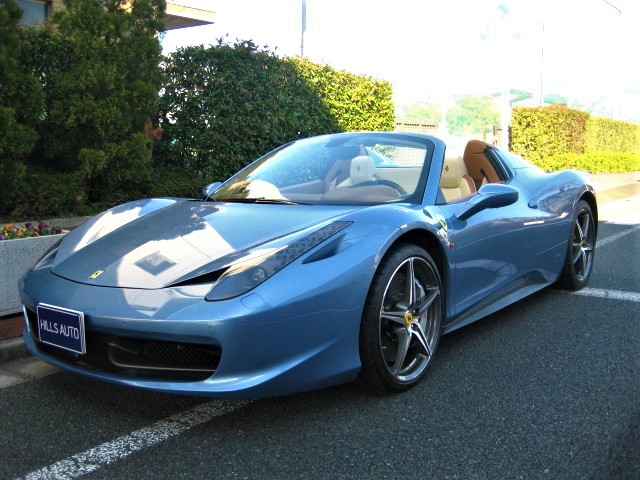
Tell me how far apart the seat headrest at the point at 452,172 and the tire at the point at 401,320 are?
685 millimetres

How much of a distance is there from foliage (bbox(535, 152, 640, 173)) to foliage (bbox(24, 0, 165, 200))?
1292 centimetres

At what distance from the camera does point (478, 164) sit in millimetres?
4340

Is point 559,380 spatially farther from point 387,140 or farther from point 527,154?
point 527,154

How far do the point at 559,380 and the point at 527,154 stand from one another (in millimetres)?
15803

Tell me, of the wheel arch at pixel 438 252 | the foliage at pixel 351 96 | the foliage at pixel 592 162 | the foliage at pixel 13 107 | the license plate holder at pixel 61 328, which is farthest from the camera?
the foliage at pixel 592 162

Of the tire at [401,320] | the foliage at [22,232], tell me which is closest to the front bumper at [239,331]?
the tire at [401,320]

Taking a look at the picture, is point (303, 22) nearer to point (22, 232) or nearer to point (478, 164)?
point (478, 164)

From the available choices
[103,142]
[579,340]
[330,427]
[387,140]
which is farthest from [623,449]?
[103,142]

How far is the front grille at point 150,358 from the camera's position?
7.82 ft

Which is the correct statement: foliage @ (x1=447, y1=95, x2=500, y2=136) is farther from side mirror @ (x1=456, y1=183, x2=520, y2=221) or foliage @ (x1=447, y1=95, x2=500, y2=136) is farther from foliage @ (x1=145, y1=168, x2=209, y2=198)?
side mirror @ (x1=456, y1=183, x2=520, y2=221)

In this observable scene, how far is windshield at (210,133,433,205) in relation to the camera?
3.35m

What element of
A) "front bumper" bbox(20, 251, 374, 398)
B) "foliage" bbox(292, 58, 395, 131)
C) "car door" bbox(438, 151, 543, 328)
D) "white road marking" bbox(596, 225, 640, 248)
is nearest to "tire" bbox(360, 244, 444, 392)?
"front bumper" bbox(20, 251, 374, 398)

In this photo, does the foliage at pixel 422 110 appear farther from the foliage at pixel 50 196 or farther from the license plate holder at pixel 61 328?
the license plate holder at pixel 61 328

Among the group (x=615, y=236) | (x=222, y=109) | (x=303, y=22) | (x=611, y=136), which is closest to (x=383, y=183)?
(x=222, y=109)
